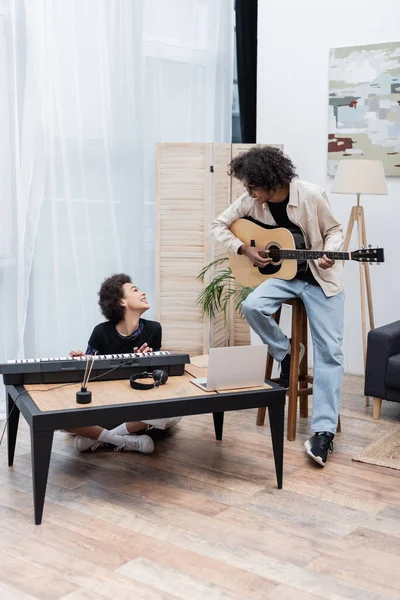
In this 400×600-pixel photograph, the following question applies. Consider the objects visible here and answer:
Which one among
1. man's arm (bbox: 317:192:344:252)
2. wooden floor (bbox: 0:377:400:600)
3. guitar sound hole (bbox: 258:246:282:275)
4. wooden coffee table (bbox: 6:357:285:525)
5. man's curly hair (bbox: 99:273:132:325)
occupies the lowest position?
wooden floor (bbox: 0:377:400:600)

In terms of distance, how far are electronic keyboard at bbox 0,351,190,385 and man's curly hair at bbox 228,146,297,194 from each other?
0.84 metres

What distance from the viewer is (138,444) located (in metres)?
3.47

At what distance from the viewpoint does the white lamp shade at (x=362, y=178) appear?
4461mm

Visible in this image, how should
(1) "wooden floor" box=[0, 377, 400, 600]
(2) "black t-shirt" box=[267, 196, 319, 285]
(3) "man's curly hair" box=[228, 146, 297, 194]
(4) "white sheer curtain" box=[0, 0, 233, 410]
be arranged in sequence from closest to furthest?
(1) "wooden floor" box=[0, 377, 400, 600] < (3) "man's curly hair" box=[228, 146, 297, 194] < (2) "black t-shirt" box=[267, 196, 319, 285] < (4) "white sheer curtain" box=[0, 0, 233, 410]

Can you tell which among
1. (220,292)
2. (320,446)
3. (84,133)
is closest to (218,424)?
(320,446)

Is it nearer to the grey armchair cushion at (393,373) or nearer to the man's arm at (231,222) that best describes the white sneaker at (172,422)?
the man's arm at (231,222)

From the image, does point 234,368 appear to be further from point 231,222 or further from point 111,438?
point 231,222

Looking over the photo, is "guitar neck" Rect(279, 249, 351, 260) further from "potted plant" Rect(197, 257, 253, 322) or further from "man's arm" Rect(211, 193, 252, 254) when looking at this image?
"potted plant" Rect(197, 257, 253, 322)

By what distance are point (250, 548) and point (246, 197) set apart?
1747 millimetres

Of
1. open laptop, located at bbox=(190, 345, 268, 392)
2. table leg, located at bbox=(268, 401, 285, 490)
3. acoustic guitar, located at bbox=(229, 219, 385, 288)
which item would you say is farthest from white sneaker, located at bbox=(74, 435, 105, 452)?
acoustic guitar, located at bbox=(229, 219, 385, 288)

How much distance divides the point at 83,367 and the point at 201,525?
79cm

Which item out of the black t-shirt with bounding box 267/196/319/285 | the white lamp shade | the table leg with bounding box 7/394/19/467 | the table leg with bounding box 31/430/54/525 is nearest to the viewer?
the table leg with bounding box 31/430/54/525

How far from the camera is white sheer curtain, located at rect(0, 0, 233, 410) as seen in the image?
416cm

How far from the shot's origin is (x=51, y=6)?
13.9 feet
